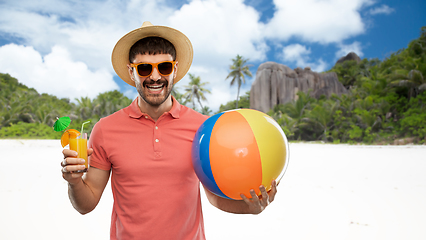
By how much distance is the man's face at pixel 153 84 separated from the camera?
5.89ft

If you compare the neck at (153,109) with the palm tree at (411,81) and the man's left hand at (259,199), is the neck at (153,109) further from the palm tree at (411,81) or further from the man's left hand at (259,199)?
the palm tree at (411,81)

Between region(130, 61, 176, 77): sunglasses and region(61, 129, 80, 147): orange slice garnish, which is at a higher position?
region(130, 61, 176, 77): sunglasses

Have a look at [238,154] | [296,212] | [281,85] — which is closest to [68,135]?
[238,154]

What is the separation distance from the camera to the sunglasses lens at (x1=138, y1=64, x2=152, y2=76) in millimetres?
1801

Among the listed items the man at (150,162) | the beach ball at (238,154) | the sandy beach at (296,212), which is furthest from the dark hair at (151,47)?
the sandy beach at (296,212)

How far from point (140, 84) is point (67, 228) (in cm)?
350

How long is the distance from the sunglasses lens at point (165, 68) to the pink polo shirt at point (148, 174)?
0.32 meters

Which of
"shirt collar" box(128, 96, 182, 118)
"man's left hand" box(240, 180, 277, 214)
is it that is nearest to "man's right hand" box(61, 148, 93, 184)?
"shirt collar" box(128, 96, 182, 118)

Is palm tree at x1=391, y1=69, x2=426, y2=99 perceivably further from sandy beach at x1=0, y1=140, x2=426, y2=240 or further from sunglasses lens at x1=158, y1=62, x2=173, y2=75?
sunglasses lens at x1=158, y1=62, x2=173, y2=75

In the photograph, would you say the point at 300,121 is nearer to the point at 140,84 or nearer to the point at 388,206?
the point at 388,206

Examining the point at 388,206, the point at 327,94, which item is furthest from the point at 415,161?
the point at 327,94

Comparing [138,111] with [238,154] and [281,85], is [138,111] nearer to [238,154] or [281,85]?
[238,154]

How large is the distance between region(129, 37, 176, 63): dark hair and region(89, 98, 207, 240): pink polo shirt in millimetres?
414

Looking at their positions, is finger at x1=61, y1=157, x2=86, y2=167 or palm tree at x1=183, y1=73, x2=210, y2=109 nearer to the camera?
finger at x1=61, y1=157, x2=86, y2=167
